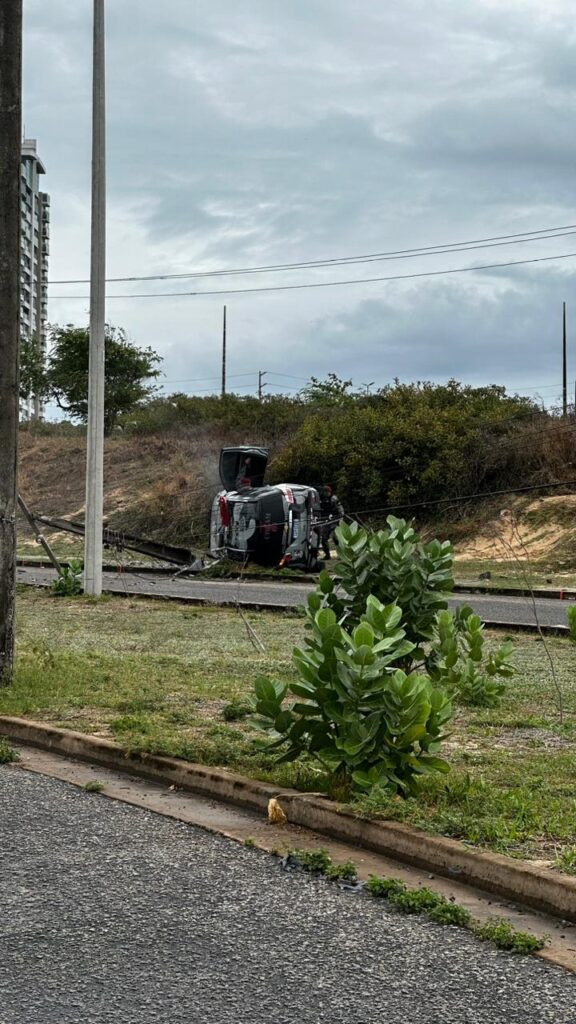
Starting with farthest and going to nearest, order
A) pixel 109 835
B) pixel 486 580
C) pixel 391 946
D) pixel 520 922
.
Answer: pixel 486 580
pixel 109 835
pixel 520 922
pixel 391 946

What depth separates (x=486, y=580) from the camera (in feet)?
85.6

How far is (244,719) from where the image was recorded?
864 cm

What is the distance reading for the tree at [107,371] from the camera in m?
61.0

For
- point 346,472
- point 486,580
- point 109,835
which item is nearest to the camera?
point 109,835

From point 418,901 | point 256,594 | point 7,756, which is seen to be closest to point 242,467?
point 256,594

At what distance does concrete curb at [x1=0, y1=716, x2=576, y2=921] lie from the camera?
4791 mm

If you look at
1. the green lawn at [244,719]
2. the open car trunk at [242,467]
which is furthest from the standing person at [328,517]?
the green lawn at [244,719]

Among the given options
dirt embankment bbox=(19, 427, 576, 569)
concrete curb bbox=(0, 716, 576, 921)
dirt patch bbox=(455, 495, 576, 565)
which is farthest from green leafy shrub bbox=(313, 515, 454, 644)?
dirt patch bbox=(455, 495, 576, 565)

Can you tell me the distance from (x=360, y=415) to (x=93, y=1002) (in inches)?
1343

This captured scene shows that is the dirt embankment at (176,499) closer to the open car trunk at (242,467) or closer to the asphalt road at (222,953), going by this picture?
the open car trunk at (242,467)

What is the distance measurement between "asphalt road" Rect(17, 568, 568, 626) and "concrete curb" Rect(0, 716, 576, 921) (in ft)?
32.5

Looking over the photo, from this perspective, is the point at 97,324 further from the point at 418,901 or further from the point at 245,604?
the point at 418,901

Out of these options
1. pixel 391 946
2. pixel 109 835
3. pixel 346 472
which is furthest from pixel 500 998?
pixel 346 472

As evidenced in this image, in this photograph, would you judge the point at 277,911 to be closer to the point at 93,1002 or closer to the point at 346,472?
the point at 93,1002
